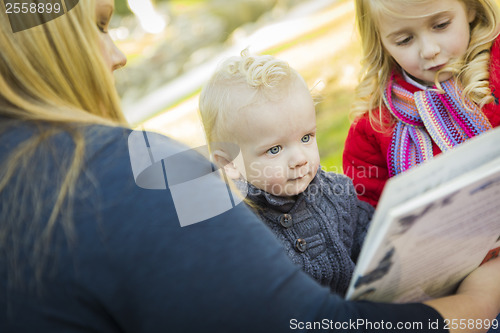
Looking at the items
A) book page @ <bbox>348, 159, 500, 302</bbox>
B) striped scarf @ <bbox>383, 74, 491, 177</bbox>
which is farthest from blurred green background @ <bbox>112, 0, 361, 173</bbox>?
book page @ <bbox>348, 159, 500, 302</bbox>

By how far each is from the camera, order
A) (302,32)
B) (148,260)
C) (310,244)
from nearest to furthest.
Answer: (148,260), (310,244), (302,32)

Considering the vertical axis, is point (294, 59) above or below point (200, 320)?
below

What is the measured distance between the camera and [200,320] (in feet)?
2.73

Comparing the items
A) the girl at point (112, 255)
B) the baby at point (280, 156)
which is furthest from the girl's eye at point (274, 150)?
the girl at point (112, 255)

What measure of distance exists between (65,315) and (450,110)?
1.49 metres

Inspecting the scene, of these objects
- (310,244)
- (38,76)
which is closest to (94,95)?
(38,76)

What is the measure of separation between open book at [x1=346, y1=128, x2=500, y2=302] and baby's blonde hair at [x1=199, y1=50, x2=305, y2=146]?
0.71 m

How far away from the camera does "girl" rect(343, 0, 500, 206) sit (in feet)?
5.67

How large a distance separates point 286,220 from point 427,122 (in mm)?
657

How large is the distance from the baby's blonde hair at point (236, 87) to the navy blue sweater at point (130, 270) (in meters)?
0.74

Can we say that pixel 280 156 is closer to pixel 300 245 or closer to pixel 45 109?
pixel 300 245

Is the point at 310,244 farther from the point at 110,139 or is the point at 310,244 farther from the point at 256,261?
the point at 110,139

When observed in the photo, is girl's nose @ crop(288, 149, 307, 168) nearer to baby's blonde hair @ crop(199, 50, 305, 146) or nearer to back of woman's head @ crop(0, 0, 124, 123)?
baby's blonde hair @ crop(199, 50, 305, 146)

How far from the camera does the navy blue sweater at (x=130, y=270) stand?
821 millimetres
